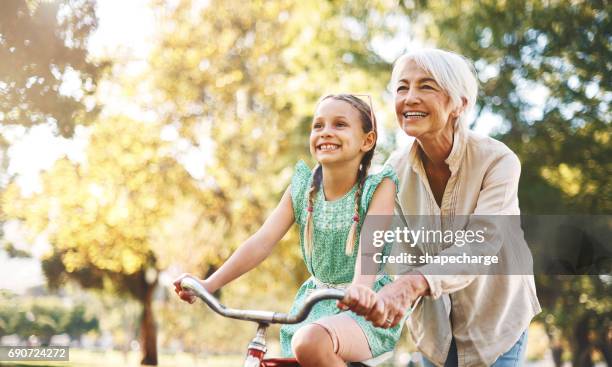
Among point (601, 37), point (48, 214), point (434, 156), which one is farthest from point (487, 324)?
point (48, 214)

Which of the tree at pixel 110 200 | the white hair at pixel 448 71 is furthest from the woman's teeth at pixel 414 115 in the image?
the tree at pixel 110 200

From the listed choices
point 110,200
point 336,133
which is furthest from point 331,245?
point 110,200

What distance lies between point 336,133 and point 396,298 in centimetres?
72

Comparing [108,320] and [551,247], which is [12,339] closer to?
[551,247]

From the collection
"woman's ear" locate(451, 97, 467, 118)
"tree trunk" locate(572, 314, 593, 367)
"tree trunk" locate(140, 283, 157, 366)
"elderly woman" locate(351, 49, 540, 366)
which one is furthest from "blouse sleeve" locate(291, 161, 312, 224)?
"tree trunk" locate(140, 283, 157, 366)

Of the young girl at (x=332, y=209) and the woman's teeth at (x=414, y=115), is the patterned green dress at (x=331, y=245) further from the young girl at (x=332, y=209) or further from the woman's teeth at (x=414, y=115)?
the woman's teeth at (x=414, y=115)

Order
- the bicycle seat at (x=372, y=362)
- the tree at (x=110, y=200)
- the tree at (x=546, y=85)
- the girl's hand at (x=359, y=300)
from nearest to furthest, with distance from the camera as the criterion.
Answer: the girl's hand at (x=359, y=300) < the bicycle seat at (x=372, y=362) < the tree at (x=546, y=85) < the tree at (x=110, y=200)

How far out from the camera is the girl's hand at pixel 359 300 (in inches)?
69.6

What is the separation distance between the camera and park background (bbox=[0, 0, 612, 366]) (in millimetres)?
8844

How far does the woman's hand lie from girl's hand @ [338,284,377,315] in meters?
0.02

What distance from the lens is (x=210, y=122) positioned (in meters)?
15.2

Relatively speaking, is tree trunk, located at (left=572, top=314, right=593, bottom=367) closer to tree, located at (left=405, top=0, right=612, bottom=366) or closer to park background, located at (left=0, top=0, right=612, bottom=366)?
park background, located at (left=0, top=0, right=612, bottom=366)

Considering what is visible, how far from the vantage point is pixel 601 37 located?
10.7 m

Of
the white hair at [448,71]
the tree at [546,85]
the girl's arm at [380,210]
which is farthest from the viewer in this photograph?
the tree at [546,85]
